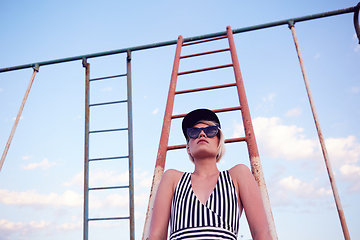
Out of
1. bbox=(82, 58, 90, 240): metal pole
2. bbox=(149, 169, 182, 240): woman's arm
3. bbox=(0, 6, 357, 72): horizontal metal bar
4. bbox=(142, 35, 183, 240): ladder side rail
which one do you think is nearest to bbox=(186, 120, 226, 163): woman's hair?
bbox=(149, 169, 182, 240): woman's arm

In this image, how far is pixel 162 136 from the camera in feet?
8.03

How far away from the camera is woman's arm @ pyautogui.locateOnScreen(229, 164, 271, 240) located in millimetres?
1635

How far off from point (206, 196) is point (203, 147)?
1.00 ft

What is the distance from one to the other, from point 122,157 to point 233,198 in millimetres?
2034

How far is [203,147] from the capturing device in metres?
1.92

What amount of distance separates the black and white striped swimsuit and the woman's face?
0.19 metres

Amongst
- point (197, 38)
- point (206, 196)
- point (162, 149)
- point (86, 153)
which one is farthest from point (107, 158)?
point (206, 196)

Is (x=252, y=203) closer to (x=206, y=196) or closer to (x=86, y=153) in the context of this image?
(x=206, y=196)

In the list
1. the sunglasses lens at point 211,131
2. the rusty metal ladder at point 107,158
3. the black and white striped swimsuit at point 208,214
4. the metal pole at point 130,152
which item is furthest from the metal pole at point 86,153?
the sunglasses lens at point 211,131

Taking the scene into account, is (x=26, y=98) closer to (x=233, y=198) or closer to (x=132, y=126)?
(x=132, y=126)

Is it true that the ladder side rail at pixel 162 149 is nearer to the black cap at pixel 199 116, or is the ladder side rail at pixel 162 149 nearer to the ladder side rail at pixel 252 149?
the black cap at pixel 199 116

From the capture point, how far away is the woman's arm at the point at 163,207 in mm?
1784

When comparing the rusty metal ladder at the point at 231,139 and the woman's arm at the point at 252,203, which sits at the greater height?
the rusty metal ladder at the point at 231,139

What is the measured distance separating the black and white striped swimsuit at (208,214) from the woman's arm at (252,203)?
5cm
